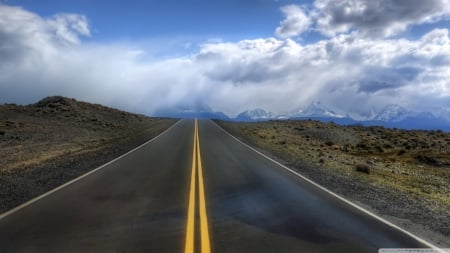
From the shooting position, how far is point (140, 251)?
6.62 m

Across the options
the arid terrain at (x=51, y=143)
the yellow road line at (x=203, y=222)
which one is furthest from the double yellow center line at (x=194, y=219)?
the arid terrain at (x=51, y=143)

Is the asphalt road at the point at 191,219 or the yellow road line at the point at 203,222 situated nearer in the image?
the yellow road line at the point at 203,222

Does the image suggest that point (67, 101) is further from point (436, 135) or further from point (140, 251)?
point (140, 251)

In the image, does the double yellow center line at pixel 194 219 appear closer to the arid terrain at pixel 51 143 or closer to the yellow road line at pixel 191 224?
the yellow road line at pixel 191 224

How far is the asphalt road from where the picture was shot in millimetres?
7105

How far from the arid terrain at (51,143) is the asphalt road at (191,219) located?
5.20ft

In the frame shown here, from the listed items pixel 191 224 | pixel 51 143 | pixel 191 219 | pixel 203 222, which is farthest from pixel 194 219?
pixel 51 143

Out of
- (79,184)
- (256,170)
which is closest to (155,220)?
(79,184)

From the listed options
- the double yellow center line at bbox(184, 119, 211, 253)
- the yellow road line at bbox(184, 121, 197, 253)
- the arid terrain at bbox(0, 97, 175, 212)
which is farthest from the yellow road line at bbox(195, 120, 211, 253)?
the arid terrain at bbox(0, 97, 175, 212)

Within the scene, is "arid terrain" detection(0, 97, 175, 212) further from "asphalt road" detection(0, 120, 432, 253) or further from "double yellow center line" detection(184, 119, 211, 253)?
"double yellow center line" detection(184, 119, 211, 253)

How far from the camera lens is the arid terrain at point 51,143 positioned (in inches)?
543

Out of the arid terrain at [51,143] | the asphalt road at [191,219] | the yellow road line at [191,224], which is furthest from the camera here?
the arid terrain at [51,143]

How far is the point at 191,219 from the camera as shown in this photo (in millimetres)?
8742

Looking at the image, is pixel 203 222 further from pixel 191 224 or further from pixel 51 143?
pixel 51 143
